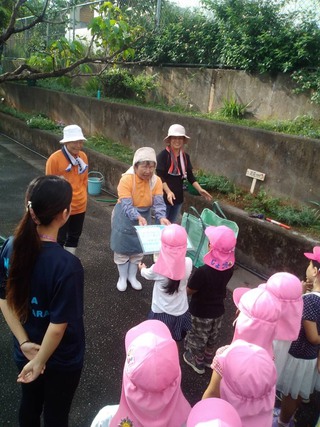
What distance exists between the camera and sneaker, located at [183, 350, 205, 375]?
2789mm

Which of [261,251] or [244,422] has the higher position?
[244,422]

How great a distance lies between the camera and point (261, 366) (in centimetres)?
128

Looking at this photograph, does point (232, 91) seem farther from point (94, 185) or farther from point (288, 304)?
Result: point (288, 304)

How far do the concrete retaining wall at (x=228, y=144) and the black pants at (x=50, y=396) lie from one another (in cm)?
412

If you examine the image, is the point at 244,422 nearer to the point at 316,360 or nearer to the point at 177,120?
the point at 316,360

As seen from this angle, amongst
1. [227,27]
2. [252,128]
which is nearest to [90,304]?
[252,128]

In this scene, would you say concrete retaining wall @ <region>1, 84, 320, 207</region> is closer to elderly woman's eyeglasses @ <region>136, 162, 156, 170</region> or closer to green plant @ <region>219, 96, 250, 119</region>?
green plant @ <region>219, 96, 250, 119</region>

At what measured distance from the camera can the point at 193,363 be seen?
2834mm

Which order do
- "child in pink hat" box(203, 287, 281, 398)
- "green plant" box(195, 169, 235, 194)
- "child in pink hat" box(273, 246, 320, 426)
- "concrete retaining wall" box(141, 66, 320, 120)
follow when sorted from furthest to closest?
"concrete retaining wall" box(141, 66, 320, 120)
"green plant" box(195, 169, 235, 194)
"child in pink hat" box(273, 246, 320, 426)
"child in pink hat" box(203, 287, 281, 398)

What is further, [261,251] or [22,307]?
[261,251]

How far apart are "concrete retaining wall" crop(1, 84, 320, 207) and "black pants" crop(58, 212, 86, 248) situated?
9.75 ft

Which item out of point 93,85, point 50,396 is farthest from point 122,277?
point 93,85

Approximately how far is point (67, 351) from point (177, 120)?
5.74 m

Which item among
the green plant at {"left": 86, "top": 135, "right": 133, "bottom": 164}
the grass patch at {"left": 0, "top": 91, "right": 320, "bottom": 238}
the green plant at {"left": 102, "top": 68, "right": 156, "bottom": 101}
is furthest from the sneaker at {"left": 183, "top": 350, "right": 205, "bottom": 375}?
the green plant at {"left": 102, "top": 68, "right": 156, "bottom": 101}
